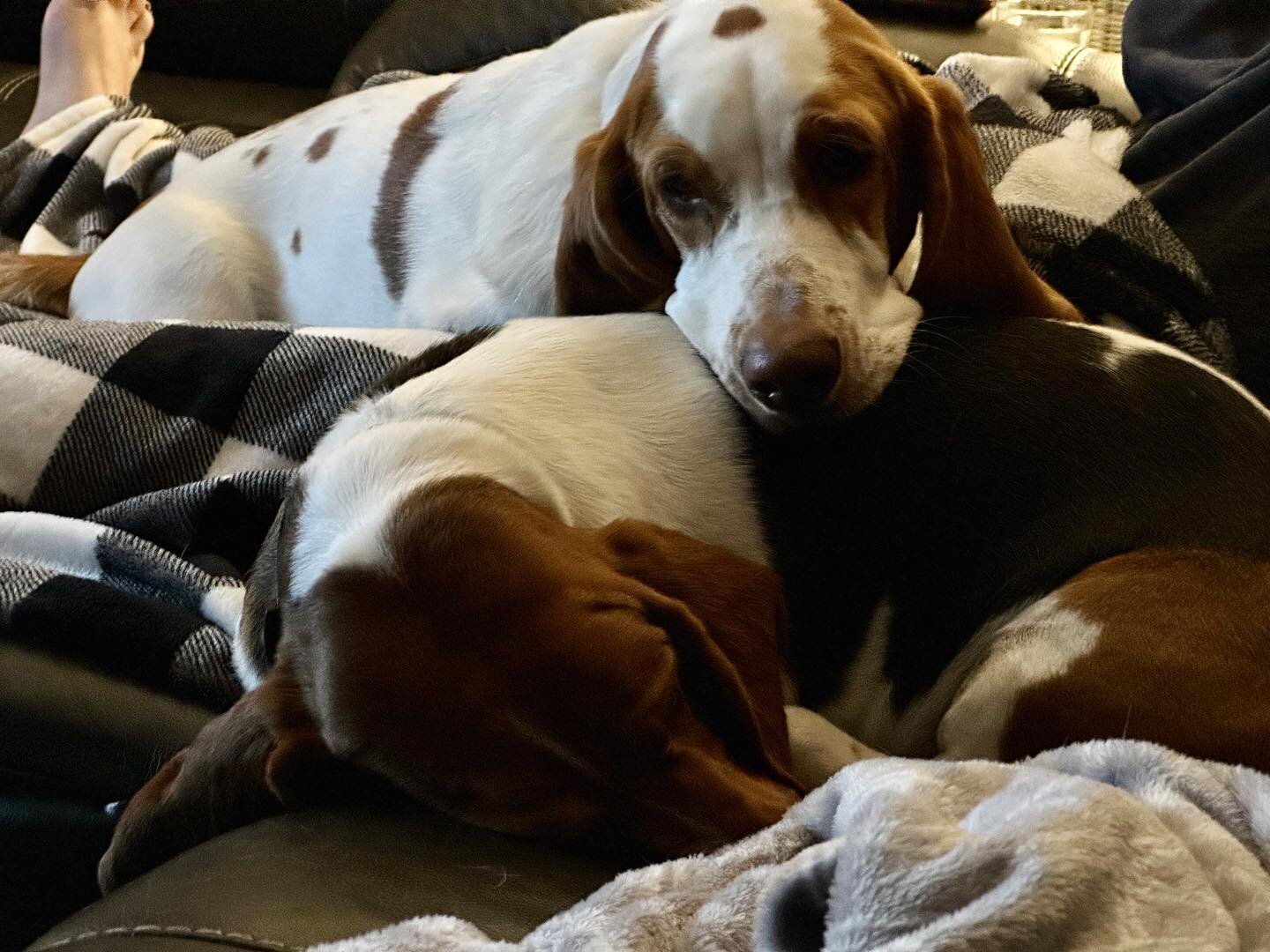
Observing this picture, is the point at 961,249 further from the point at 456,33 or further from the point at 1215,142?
the point at 456,33

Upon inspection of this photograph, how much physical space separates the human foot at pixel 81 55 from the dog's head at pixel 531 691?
2.67 metres

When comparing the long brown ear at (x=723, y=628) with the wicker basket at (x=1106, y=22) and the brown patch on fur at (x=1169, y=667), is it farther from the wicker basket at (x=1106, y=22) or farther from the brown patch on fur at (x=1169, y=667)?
the wicker basket at (x=1106, y=22)

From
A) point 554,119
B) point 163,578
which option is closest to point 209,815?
point 163,578

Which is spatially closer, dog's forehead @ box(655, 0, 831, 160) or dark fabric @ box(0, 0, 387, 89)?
dog's forehead @ box(655, 0, 831, 160)

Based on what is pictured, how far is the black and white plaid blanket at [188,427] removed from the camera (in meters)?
1.46

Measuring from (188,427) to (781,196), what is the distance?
91cm

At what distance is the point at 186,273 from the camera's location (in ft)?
7.95

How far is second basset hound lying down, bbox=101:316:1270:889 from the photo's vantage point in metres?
1.02

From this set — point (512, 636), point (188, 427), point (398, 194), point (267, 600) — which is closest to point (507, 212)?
point (398, 194)

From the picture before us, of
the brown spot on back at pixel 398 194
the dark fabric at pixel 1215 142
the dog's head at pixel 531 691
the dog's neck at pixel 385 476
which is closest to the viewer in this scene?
the dog's head at pixel 531 691

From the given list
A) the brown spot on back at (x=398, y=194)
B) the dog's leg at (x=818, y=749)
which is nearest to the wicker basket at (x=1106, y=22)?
the brown spot on back at (x=398, y=194)

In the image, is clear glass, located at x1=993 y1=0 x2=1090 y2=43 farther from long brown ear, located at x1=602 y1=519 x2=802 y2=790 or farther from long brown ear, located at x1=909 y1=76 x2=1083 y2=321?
long brown ear, located at x1=602 y1=519 x2=802 y2=790

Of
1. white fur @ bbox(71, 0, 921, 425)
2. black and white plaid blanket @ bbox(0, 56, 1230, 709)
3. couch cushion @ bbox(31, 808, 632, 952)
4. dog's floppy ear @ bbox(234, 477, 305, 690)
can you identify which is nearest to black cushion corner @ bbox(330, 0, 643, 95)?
white fur @ bbox(71, 0, 921, 425)

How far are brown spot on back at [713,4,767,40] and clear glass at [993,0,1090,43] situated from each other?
2.32 m
